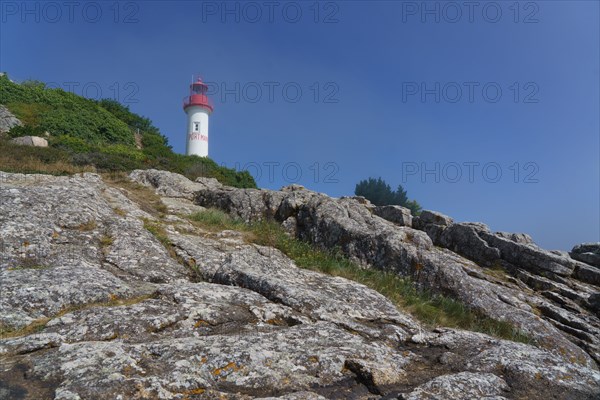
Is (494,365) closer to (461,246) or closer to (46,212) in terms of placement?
(46,212)

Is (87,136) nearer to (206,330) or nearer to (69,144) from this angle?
(69,144)

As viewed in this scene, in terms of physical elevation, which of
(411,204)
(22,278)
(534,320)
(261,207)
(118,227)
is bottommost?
(534,320)

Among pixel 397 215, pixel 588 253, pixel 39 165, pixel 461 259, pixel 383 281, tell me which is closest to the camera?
pixel 383 281

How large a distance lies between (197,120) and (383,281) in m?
50.5

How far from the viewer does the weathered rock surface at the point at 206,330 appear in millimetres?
3918

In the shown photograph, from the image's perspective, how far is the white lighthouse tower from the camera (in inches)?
2153

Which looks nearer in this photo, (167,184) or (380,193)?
(167,184)

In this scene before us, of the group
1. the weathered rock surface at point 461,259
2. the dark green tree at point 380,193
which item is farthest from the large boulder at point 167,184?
the dark green tree at point 380,193

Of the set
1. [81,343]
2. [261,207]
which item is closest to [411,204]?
[261,207]

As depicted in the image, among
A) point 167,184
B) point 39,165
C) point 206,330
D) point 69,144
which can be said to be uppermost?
point 69,144

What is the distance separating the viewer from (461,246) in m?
17.3

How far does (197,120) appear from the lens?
2203 inches

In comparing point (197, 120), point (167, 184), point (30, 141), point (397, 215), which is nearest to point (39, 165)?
point (167, 184)

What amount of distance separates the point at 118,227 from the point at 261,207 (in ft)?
23.5
